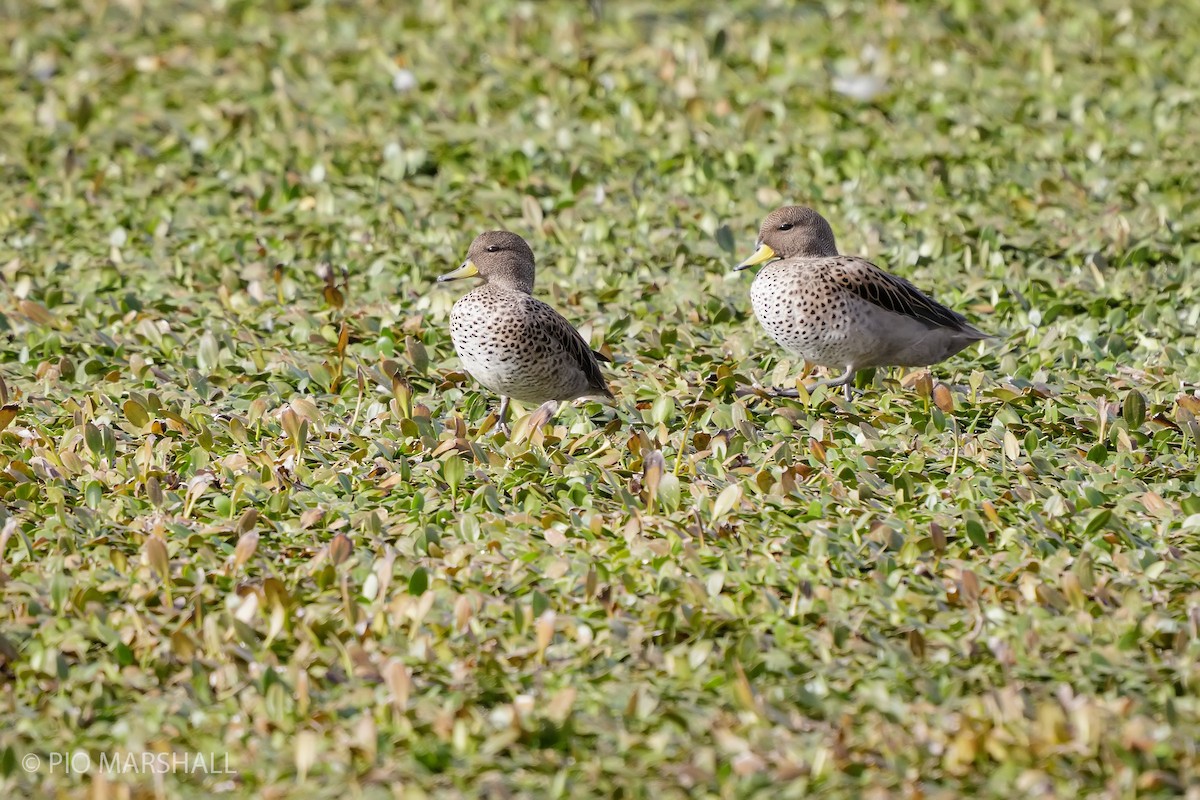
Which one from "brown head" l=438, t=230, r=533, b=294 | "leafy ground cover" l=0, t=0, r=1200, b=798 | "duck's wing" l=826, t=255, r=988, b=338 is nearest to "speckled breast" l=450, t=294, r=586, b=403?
"leafy ground cover" l=0, t=0, r=1200, b=798

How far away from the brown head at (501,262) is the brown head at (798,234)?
1.16 metres

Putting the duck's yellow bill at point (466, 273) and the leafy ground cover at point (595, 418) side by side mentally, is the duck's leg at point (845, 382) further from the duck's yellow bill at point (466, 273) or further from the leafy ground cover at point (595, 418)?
the duck's yellow bill at point (466, 273)

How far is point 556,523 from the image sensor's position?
6.33 m

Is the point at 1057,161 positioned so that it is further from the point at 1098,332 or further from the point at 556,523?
the point at 556,523

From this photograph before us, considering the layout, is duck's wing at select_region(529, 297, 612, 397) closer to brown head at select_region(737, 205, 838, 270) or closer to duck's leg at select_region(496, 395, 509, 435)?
duck's leg at select_region(496, 395, 509, 435)

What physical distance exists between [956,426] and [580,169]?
417cm

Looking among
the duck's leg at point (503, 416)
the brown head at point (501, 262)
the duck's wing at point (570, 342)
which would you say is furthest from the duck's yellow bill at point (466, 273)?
the duck's leg at point (503, 416)

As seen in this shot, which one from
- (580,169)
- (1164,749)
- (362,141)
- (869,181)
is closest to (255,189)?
(362,141)

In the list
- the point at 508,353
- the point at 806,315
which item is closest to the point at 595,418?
the point at 508,353

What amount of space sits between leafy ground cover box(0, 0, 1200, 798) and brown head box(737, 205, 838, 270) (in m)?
0.61

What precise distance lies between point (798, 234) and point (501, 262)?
1.55 m

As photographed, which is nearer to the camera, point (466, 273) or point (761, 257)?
point (466, 273)

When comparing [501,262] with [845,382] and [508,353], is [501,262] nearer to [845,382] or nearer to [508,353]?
[508,353]

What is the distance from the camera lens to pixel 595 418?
7520 mm
